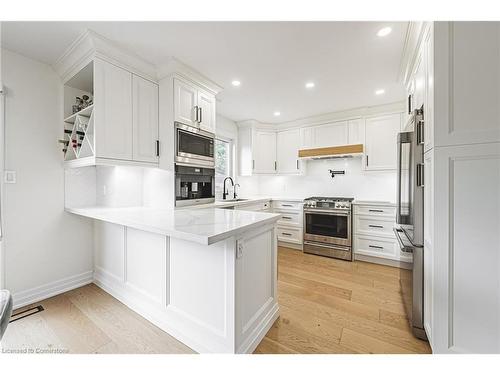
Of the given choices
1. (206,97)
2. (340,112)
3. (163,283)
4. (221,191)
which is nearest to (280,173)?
(221,191)

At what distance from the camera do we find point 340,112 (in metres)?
3.53

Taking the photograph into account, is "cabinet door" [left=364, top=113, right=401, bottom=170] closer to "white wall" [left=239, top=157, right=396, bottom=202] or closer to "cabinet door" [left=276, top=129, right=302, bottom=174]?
"white wall" [left=239, top=157, right=396, bottom=202]

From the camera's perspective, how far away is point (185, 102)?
2271 millimetres

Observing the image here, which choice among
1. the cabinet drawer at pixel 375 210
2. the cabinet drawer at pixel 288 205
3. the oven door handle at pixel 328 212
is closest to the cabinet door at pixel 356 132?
the cabinet drawer at pixel 375 210

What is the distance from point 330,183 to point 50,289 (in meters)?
4.16

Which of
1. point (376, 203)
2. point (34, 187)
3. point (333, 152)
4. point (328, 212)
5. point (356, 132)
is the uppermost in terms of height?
point (356, 132)

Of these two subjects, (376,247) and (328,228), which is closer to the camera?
(376,247)

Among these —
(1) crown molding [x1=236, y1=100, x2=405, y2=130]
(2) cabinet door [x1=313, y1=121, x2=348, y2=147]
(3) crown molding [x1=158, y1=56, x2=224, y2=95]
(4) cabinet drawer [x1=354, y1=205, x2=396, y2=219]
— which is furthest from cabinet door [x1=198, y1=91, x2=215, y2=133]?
(4) cabinet drawer [x1=354, y1=205, x2=396, y2=219]

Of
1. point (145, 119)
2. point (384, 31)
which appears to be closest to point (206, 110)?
point (145, 119)

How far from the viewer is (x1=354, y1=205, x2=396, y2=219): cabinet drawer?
295 cm

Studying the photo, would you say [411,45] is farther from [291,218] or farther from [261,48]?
[291,218]

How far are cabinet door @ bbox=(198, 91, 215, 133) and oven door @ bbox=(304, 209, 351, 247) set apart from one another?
211 centimetres

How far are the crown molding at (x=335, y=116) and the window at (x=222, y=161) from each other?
0.51m
